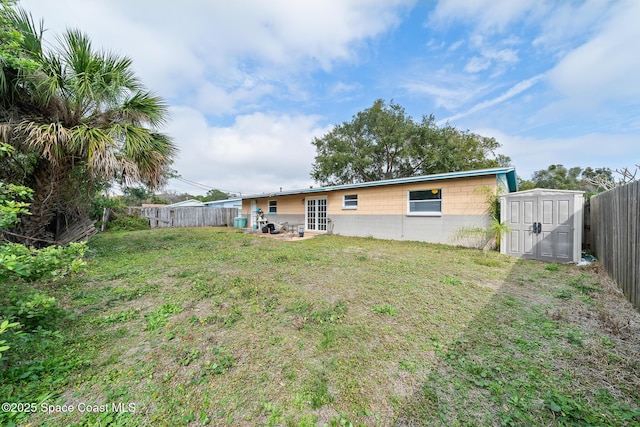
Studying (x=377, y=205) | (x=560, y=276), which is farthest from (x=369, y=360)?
(x=377, y=205)

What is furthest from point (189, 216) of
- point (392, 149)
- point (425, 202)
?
point (392, 149)

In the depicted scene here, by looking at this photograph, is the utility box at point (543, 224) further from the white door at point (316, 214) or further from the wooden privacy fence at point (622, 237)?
the white door at point (316, 214)

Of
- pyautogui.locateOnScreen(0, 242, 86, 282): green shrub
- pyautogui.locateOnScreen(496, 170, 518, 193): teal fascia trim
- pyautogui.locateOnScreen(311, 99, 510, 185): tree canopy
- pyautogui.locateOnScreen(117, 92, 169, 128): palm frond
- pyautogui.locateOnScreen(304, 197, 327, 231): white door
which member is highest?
pyautogui.locateOnScreen(311, 99, 510, 185): tree canopy

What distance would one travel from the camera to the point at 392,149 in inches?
834

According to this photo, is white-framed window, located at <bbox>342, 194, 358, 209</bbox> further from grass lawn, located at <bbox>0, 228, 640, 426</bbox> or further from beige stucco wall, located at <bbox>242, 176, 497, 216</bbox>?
grass lawn, located at <bbox>0, 228, 640, 426</bbox>

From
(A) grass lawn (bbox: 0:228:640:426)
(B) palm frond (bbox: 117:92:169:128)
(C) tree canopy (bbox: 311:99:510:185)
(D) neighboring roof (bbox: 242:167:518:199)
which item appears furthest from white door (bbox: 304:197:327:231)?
(C) tree canopy (bbox: 311:99:510:185)

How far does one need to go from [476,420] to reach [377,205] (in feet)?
30.4

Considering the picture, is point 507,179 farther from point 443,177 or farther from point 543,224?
point 543,224

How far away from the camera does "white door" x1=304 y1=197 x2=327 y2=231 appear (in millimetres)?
12859

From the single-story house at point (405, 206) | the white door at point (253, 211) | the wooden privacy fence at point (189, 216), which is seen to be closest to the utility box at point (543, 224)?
the single-story house at point (405, 206)

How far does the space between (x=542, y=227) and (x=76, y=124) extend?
1175cm

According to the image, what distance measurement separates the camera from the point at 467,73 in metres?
10.5

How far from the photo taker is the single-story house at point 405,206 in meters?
7.98

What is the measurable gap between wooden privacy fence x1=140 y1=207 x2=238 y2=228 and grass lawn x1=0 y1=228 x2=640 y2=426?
48.3 ft
